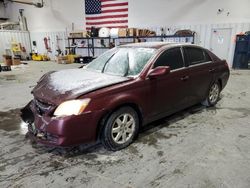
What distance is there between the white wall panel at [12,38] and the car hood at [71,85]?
13874mm

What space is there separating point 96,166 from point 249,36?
8962mm

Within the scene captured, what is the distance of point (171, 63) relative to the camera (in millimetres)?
3191

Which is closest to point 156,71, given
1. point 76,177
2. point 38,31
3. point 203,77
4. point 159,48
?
point 159,48

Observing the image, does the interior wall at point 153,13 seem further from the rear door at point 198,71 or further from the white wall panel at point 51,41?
the rear door at point 198,71

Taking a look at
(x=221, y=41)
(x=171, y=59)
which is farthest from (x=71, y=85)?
(x=221, y=41)

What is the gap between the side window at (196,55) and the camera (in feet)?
11.6

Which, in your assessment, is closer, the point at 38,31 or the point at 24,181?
the point at 24,181

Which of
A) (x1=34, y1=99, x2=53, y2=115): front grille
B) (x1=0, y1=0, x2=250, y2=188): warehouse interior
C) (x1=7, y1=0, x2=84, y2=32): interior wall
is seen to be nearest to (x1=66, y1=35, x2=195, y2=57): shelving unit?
(x1=7, y1=0, x2=84, y2=32): interior wall

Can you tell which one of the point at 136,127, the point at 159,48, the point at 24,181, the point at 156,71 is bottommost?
the point at 24,181

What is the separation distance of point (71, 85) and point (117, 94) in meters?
0.58

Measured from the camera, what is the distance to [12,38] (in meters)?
15.1

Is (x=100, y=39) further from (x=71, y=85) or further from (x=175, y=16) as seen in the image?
(x=71, y=85)

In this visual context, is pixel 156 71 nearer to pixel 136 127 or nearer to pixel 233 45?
pixel 136 127

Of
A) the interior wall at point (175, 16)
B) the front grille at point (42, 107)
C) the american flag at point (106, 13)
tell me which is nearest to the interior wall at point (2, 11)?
the interior wall at point (175, 16)
